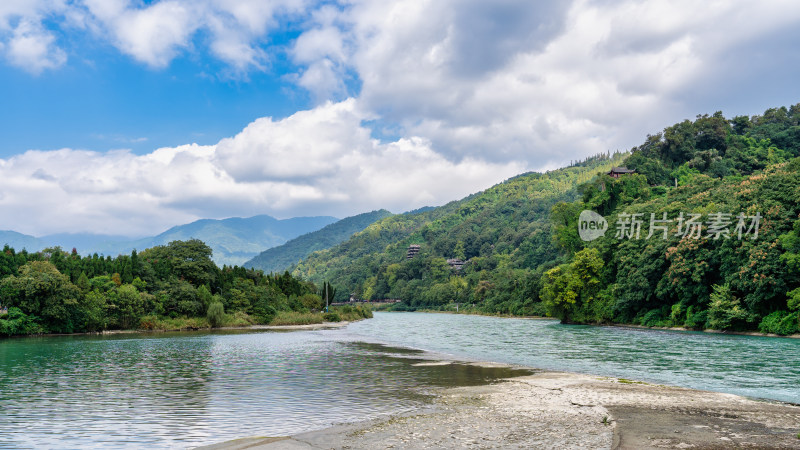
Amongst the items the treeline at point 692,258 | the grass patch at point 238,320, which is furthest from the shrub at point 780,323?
the grass patch at point 238,320

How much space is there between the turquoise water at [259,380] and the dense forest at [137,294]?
40.8 feet

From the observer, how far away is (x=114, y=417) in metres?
17.2

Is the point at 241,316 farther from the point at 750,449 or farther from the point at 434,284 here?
the point at 434,284

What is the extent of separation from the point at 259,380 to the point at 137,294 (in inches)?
2041

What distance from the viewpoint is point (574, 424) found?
1521 cm

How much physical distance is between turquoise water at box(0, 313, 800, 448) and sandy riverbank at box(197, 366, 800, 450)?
1.91 metres

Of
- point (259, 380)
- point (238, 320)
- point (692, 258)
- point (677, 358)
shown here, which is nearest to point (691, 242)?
point (692, 258)

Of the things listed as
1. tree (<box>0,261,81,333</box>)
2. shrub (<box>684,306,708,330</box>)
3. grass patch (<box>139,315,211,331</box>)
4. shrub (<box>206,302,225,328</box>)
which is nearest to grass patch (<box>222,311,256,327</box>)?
shrub (<box>206,302,225,328</box>)

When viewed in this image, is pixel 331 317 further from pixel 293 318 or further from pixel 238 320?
pixel 238 320

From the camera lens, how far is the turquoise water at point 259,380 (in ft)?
52.2

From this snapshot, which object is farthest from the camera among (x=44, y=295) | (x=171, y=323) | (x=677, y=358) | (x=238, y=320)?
(x=238, y=320)

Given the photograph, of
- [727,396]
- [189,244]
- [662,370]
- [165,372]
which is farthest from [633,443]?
[189,244]

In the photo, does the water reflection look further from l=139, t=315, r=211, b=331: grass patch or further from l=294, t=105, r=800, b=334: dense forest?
l=294, t=105, r=800, b=334: dense forest

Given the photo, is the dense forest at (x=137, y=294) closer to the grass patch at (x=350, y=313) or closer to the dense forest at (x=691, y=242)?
the grass patch at (x=350, y=313)
